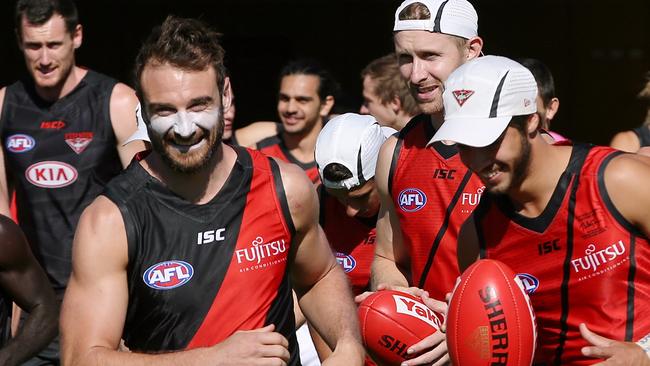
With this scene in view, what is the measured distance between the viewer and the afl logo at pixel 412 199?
557cm

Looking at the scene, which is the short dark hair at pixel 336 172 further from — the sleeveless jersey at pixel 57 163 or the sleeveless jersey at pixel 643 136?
the sleeveless jersey at pixel 643 136

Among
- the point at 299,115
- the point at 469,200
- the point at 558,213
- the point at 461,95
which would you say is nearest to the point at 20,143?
the point at 299,115

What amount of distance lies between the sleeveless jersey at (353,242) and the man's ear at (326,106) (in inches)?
117

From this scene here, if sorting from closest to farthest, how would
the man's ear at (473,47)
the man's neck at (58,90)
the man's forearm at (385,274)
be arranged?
1. the man's forearm at (385,274)
2. the man's ear at (473,47)
3. the man's neck at (58,90)

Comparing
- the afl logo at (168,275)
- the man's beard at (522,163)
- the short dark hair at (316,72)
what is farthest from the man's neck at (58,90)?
the man's beard at (522,163)

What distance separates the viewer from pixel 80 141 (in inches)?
287

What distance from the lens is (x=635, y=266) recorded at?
15.2 ft

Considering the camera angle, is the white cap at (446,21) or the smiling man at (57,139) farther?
the smiling man at (57,139)

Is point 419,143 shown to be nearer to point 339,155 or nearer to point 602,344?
point 339,155

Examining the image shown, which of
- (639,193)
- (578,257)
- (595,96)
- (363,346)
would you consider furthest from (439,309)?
(595,96)

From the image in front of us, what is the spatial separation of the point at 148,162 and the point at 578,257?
1.68 metres

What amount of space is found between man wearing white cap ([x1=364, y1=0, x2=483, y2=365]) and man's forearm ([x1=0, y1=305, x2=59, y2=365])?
143 centimetres

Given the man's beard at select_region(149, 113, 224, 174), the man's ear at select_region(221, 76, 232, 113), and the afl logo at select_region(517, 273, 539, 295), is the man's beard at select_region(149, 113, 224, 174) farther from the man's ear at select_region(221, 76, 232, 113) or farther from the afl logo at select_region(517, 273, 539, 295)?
the afl logo at select_region(517, 273, 539, 295)

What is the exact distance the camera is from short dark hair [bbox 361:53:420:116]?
7688 millimetres
